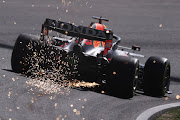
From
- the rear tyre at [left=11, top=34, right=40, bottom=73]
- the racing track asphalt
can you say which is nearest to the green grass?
the racing track asphalt

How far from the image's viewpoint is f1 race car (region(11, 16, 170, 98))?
11312 mm

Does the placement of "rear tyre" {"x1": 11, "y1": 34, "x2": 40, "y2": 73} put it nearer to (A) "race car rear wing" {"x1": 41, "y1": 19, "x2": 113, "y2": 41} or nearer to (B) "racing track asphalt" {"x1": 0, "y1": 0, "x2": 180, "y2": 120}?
(B) "racing track asphalt" {"x1": 0, "y1": 0, "x2": 180, "y2": 120}

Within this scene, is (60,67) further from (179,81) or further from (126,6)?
(126,6)

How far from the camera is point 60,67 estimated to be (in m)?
12.0

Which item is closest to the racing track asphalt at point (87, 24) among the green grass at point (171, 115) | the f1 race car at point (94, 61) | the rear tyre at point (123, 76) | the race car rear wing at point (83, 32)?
the rear tyre at point (123, 76)

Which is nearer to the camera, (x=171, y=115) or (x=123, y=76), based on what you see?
(x=171, y=115)

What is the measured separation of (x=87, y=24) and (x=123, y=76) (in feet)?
40.3

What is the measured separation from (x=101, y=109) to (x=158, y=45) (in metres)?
10.2

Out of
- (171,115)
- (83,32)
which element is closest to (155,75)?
(171,115)

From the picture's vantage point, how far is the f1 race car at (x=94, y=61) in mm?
11312

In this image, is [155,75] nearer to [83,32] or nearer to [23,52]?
[83,32]

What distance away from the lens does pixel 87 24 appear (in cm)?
2331

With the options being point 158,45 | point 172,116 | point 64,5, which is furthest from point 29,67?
point 64,5

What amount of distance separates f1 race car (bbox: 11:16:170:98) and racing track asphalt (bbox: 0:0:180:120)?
323 mm
